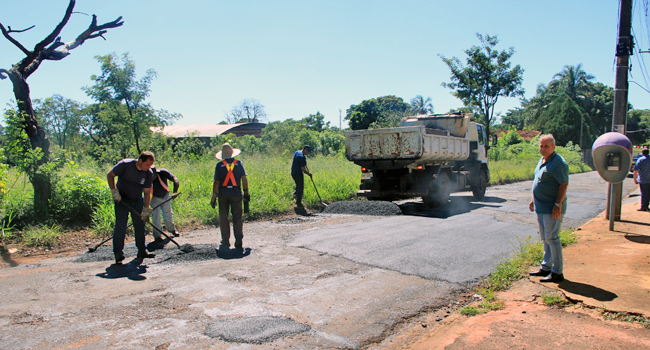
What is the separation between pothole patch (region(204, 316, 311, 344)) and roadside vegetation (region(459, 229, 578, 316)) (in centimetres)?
174

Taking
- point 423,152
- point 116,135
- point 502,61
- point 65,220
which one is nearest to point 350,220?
point 423,152

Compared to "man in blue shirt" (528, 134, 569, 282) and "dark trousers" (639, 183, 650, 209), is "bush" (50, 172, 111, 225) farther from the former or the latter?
"dark trousers" (639, 183, 650, 209)

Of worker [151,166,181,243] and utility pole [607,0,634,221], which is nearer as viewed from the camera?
worker [151,166,181,243]

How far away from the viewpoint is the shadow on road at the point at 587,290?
4.21m

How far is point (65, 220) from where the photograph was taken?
8.13m

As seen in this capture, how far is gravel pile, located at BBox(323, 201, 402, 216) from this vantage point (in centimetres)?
1060

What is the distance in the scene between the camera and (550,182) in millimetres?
4863

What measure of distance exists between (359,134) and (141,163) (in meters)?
7.00

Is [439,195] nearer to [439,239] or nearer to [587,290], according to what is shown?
[439,239]

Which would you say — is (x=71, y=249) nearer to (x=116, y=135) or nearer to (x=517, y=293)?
(x=517, y=293)

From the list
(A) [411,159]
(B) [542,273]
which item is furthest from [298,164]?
(B) [542,273]

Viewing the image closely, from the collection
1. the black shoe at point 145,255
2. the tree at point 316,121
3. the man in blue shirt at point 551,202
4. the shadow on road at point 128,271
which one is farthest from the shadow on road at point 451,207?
the tree at point 316,121

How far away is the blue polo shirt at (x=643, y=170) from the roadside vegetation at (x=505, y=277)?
5629 millimetres

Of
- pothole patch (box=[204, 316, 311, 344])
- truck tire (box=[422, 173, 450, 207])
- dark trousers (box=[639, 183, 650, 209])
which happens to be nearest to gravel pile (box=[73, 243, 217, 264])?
pothole patch (box=[204, 316, 311, 344])
